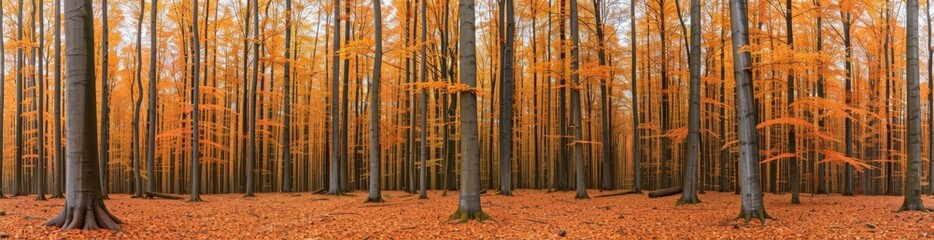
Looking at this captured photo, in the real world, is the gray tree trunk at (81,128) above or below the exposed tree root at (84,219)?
above

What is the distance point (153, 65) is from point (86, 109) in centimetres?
980

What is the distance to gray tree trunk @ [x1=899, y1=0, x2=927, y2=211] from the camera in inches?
431

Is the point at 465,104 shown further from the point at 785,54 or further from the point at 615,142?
the point at 615,142

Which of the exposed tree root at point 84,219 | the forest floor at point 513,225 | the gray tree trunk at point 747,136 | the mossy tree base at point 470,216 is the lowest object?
the forest floor at point 513,225

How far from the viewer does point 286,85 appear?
20.9 meters

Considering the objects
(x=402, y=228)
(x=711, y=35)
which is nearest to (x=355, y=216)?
(x=402, y=228)

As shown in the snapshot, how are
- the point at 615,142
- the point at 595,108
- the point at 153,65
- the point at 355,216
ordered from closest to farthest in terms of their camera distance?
the point at 355,216
the point at 153,65
the point at 595,108
the point at 615,142

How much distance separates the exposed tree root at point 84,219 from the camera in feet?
25.8

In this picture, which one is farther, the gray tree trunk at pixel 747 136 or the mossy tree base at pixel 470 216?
the mossy tree base at pixel 470 216

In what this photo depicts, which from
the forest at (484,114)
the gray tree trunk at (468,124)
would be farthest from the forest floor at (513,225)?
the gray tree trunk at (468,124)

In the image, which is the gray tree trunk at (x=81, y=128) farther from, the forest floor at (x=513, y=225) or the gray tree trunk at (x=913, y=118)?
the gray tree trunk at (x=913, y=118)

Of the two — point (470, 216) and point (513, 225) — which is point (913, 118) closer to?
point (513, 225)

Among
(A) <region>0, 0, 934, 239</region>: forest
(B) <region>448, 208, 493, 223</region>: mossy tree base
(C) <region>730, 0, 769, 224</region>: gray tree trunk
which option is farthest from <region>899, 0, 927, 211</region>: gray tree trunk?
(B) <region>448, 208, 493, 223</region>: mossy tree base

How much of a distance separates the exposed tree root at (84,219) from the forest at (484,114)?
0.10ft
